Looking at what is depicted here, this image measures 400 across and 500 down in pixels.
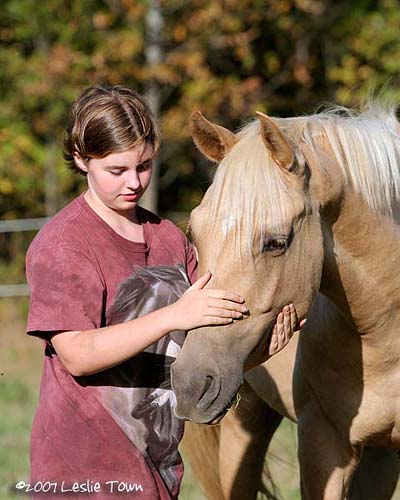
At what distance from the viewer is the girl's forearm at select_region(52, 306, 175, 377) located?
2621 millimetres

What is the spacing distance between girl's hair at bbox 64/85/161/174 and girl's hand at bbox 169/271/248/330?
50 cm

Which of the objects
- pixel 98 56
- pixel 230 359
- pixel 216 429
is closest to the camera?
pixel 230 359

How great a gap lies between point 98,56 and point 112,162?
9295mm

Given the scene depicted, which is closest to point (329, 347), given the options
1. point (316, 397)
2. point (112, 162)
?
point (316, 397)

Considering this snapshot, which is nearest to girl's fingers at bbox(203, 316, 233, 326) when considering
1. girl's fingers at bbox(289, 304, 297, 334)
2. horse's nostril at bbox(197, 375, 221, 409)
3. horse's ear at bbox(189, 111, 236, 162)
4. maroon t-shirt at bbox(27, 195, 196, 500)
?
horse's nostril at bbox(197, 375, 221, 409)

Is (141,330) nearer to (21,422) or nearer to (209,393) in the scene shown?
(209,393)

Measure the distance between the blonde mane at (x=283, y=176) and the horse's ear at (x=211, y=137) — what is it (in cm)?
5

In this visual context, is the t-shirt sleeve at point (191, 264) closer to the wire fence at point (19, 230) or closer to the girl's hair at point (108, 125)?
the girl's hair at point (108, 125)

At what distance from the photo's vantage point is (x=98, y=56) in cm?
1180

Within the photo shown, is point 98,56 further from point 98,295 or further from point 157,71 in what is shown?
point 98,295

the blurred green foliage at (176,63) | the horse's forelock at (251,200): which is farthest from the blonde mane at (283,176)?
the blurred green foliage at (176,63)

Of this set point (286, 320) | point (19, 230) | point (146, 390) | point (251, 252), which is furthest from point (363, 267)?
point (19, 230)

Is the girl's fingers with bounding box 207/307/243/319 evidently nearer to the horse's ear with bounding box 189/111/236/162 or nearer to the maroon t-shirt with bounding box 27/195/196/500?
the maroon t-shirt with bounding box 27/195/196/500

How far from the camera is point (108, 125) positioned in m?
2.82
